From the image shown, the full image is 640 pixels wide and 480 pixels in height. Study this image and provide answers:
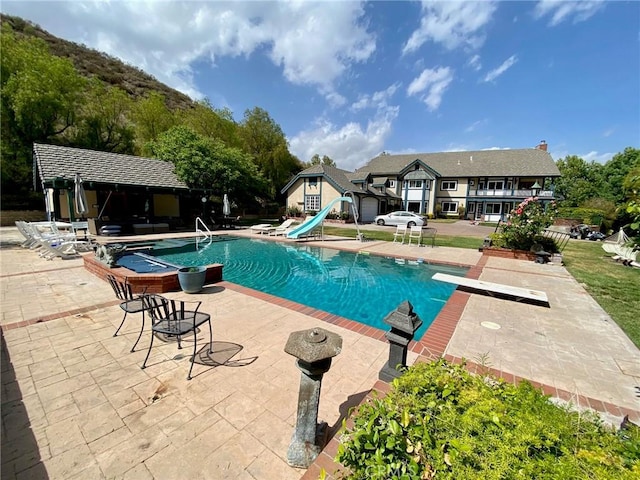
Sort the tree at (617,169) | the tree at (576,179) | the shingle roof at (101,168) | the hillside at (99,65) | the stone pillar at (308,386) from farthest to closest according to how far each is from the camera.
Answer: the tree at (576,179) < the hillside at (99,65) < the tree at (617,169) < the shingle roof at (101,168) < the stone pillar at (308,386)

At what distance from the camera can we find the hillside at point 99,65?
4331 centimetres

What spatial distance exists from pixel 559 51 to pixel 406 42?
610 cm

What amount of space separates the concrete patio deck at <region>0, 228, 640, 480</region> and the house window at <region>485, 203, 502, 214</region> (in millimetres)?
30360

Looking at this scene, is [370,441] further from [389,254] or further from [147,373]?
[389,254]

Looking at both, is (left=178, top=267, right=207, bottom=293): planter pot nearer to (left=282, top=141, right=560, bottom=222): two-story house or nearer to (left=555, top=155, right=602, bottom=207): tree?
(left=282, top=141, right=560, bottom=222): two-story house

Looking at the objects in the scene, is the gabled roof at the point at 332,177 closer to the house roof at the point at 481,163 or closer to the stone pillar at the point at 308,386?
the house roof at the point at 481,163

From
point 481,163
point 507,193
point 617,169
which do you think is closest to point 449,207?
point 507,193

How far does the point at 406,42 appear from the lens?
12.6 metres

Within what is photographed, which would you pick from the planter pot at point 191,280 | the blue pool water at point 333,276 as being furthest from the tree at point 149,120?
the planter pot at point 191,280

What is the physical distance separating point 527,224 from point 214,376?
1226 cm

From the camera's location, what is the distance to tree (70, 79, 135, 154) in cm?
2289

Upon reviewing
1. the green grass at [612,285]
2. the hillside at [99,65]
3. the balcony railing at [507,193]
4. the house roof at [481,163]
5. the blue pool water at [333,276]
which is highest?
the hillside at [99,65]

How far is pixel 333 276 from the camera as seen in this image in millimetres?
8938

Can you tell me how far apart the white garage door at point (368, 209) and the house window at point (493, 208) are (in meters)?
14.1
